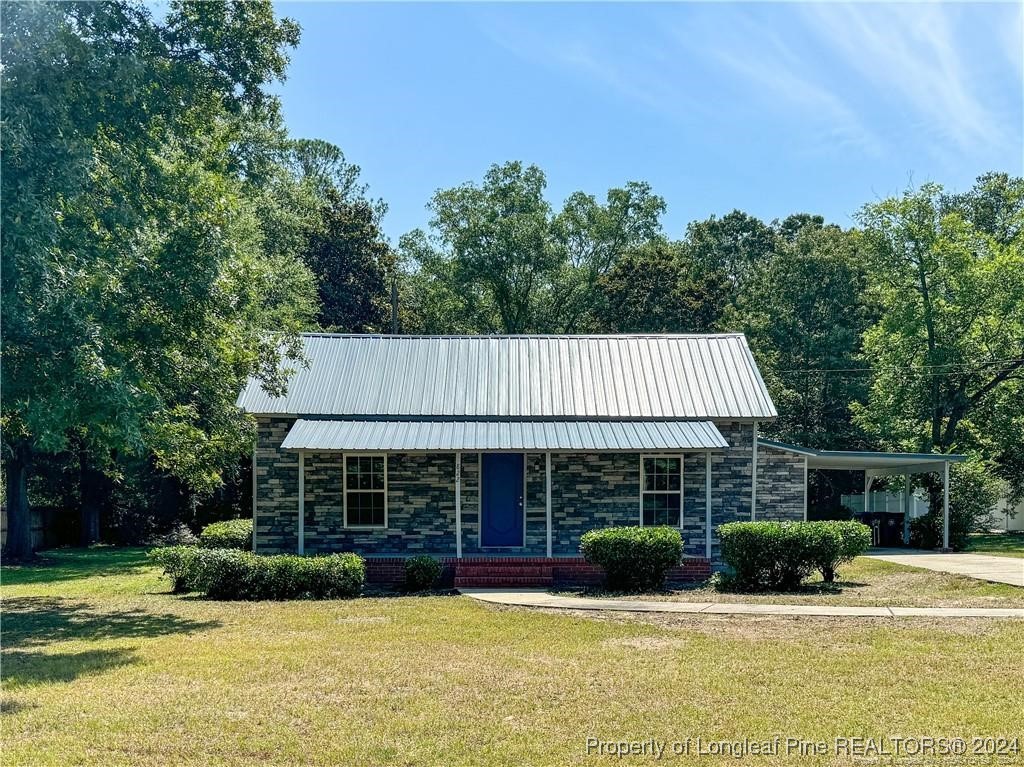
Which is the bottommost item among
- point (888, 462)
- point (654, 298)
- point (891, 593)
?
point (891, 593)

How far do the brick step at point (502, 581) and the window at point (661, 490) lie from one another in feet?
10.2

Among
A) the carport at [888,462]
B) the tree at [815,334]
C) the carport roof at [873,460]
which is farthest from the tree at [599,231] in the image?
the carport roof at [873,460]

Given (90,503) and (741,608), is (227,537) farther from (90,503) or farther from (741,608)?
(90,503)

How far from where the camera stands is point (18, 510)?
21250 mm

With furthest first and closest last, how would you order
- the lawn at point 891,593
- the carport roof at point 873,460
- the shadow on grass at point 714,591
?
1. the carport roof at point 873,460
2. the shadow on grass at point 714,591
3. the lawn at point 891,593

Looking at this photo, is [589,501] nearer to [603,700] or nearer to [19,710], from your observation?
[603,700]

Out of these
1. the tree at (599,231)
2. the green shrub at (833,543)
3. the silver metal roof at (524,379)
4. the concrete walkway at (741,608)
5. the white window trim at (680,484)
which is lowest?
the concrete walkway at (741,608)

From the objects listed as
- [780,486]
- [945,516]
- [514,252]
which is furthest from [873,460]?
[514,252]

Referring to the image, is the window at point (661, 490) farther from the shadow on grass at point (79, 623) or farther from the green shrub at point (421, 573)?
the shadow on grass at point (79, 623)

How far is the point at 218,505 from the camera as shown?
88.9 feet

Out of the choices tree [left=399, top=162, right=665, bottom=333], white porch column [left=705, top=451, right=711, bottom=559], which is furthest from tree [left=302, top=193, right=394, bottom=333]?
white porch column [left=705, top=451, right=711, bottom=559]

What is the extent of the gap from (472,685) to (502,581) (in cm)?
790

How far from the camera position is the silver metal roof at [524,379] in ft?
60.1

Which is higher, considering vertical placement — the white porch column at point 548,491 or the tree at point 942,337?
the tree at point 942,337
